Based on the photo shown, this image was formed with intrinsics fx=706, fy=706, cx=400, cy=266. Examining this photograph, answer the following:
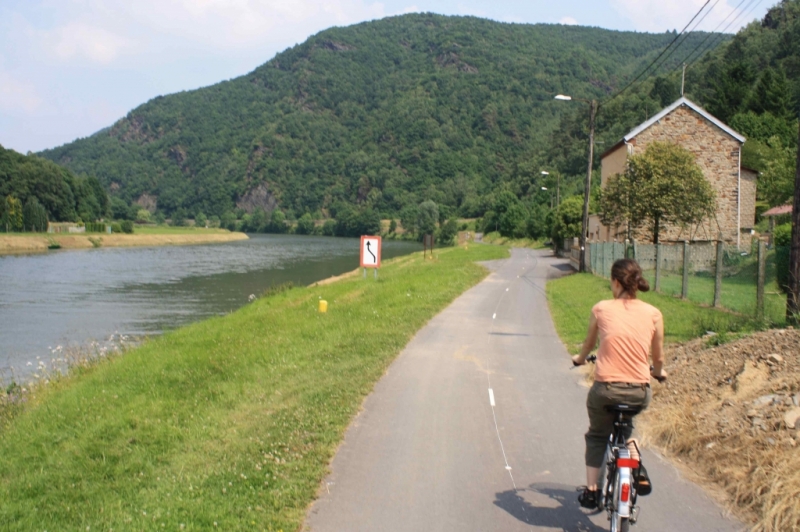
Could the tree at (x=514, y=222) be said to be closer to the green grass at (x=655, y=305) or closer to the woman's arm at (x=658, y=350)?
the green grass at (x=655, y=305)

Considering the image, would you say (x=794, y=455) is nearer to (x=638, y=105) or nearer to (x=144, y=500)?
(x=144, y=500)

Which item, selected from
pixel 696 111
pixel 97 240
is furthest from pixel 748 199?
pixel 97 240

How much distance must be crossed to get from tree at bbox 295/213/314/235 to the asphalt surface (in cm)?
16200

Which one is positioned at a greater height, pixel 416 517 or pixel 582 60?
pixel 582 60

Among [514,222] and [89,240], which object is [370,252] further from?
[89,240]

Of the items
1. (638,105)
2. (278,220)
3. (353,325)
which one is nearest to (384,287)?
(353,325)

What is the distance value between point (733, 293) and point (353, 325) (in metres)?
10.0

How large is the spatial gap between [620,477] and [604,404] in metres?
0.53

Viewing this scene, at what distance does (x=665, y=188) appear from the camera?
29.5 m

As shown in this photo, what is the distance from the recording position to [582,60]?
195000 millimetres

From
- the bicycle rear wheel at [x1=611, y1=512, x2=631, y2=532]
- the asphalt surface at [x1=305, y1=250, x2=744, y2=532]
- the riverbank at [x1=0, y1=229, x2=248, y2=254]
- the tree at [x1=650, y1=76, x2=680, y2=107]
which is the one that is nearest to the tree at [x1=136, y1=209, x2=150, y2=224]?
the riverbank at [x1=0, y1=229, x2=248, y2=254]

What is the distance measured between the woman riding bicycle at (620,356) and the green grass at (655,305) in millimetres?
6209

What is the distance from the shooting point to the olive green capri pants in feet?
16.7

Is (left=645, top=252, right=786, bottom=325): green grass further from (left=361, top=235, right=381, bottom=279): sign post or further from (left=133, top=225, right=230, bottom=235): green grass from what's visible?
(left=133, top=225, right=230, bottom=235): green grass
